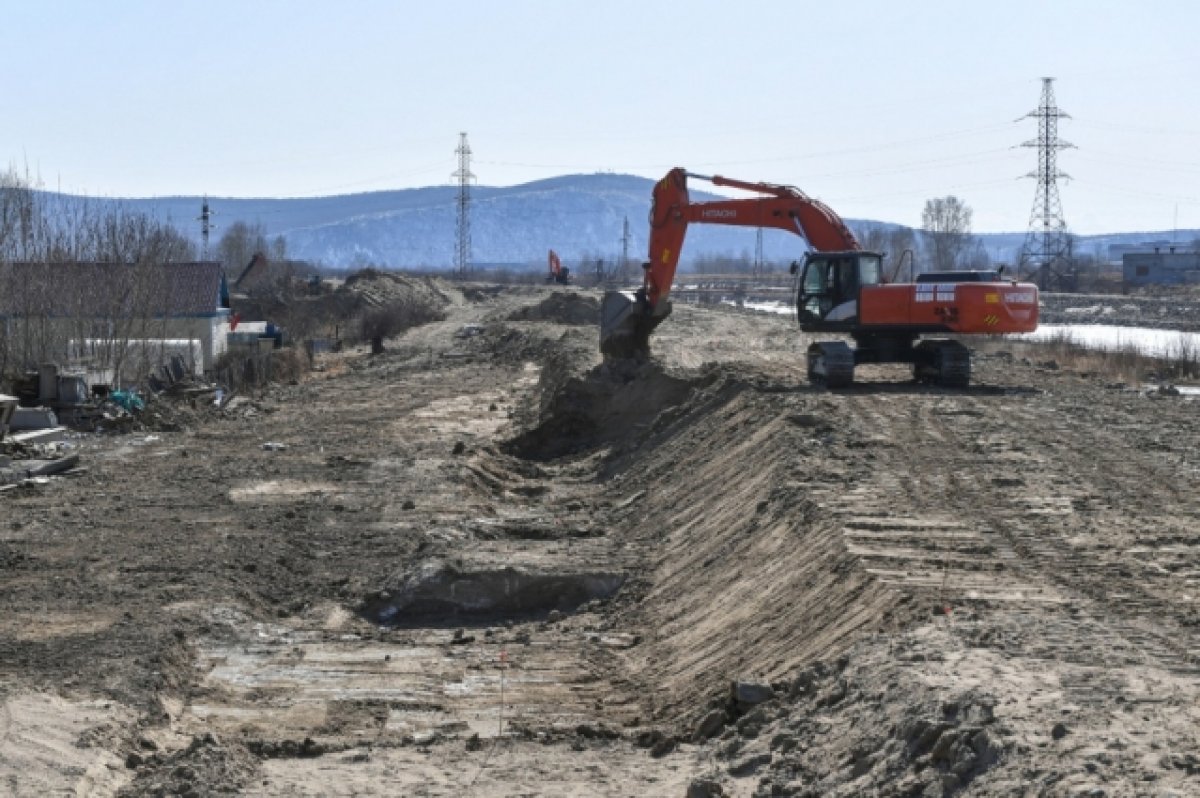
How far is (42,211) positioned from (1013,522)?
3104cm

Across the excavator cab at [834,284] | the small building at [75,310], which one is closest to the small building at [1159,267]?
the small building at [75,310]

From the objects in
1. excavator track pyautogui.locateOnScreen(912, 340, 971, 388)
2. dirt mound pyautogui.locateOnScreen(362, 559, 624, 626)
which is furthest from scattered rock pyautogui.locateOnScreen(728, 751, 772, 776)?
excavator track pyautogui.locateOnScreen(912, 340, 971, 388)

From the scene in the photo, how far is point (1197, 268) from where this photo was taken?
343 ft

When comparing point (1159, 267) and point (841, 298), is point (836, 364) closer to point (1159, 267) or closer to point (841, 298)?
point (841, 298)

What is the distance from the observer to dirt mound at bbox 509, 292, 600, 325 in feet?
184

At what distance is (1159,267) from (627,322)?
89519 mm

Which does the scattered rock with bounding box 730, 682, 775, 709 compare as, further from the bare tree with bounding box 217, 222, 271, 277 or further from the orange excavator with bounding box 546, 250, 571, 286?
the bare tree with bounding box 217, 222, 271, 277

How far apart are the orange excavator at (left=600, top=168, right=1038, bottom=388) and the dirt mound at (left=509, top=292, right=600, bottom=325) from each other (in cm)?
2882

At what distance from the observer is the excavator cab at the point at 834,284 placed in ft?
79.6

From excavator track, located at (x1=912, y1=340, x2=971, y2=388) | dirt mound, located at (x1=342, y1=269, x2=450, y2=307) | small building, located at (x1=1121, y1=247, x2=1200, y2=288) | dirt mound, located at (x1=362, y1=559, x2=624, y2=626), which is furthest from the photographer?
small building, located at (x1=1121, y1=247, x2=1200, y2=288)

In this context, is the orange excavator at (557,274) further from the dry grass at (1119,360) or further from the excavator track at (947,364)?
the excavator track at (947,364)

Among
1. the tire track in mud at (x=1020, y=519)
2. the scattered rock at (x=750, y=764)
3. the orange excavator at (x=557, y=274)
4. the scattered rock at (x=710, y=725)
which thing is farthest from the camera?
the orange excavator at (x=557, y=274)

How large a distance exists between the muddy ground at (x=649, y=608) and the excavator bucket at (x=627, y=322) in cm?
181

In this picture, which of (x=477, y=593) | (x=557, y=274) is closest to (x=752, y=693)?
(x=477, y=593)
